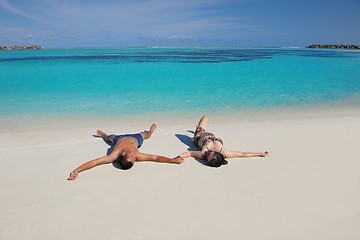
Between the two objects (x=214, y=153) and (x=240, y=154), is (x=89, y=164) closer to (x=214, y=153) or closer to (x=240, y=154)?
(x=214, y=153)

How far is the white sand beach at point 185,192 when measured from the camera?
332 centimetres

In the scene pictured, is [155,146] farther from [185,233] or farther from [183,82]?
[183,82]

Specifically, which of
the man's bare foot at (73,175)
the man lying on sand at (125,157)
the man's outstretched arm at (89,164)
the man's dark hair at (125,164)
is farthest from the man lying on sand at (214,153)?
the man's bare foot at (73,175)

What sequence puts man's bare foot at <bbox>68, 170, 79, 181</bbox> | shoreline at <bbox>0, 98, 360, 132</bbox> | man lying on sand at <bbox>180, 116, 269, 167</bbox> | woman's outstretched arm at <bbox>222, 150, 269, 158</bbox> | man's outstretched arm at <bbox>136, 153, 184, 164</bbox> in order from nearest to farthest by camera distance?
man's bare foot at <bbox>68, 170, 79, 181</bbox> < man lying on sand at <bbox>180, 116, 269, 167</bbox> < man's outstretched arm at <bbox>136, 153, 184, 164</bbox> < woman's outstretched arm at <bbox>222, 150, 269, 158</bbox> < shoreline at <bbox>0, 98, 360, 132</bbox>

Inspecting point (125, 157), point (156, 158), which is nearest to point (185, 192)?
point (156, 158)

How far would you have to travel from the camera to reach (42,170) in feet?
15.7

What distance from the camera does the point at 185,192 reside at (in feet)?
13.5

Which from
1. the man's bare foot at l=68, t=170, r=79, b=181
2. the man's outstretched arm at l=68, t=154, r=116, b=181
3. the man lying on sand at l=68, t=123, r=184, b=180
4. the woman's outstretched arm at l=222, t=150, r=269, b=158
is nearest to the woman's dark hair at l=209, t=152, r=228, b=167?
the woman's outstretched arm at l=222, t=150, r=269, b=158

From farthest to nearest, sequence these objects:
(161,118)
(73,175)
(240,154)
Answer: (161,118), (240,154), (73,175)

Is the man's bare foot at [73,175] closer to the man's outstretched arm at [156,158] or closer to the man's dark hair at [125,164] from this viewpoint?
the man's dark hair at [125,164]

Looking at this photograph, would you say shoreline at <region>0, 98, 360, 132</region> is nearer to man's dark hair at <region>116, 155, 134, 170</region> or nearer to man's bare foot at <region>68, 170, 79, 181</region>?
man's dark hair at <region>116, 155, 134, 170</region>

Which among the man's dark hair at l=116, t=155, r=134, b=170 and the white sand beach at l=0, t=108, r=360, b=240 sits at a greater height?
Result: the man's dark hair at l=116, t=155, r=134, b=170

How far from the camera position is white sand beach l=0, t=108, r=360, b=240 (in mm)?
3316

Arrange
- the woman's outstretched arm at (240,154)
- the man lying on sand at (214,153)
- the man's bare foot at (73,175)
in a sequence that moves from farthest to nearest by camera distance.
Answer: the woman's outstretched arm at (240,154), the man lying on sand at (214,153), the man's bare foot at (73,175)
